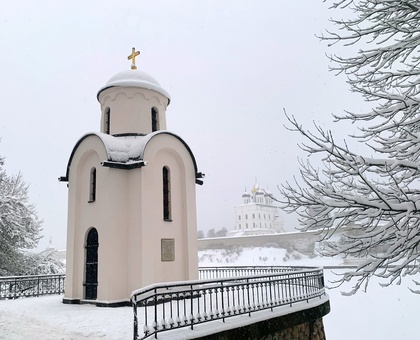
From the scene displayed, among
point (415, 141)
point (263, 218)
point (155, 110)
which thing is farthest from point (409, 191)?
point (263, 218)

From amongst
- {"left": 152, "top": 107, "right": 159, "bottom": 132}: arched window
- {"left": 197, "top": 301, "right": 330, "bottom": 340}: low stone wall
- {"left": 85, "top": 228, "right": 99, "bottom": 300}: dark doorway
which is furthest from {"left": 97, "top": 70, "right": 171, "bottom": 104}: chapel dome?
{"left": 197, "top": 301, "right": 330, "bottom": 340}: low stone wall

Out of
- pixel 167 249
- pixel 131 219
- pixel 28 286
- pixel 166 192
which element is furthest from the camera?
pixel 28 286

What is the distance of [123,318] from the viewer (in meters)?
9.73

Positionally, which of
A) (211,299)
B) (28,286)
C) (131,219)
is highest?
(131,219)

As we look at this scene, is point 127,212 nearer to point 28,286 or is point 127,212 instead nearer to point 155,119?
point 155,119

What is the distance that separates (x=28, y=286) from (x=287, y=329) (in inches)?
491

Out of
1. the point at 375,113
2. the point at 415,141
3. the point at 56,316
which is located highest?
the point at 375,113

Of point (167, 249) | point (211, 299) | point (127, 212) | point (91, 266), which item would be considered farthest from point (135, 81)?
point (211, 299)

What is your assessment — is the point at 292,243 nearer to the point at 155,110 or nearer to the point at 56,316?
the point at 155,110

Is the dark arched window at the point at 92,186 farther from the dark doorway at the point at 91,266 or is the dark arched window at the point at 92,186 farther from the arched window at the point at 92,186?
the dark doorway at the point at 91,266

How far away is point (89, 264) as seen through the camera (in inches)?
525

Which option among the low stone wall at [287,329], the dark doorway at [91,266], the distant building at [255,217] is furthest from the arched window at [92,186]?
the distant building at [255,217]

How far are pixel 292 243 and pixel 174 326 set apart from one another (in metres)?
49.6

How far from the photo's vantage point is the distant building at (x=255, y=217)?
101 metres
